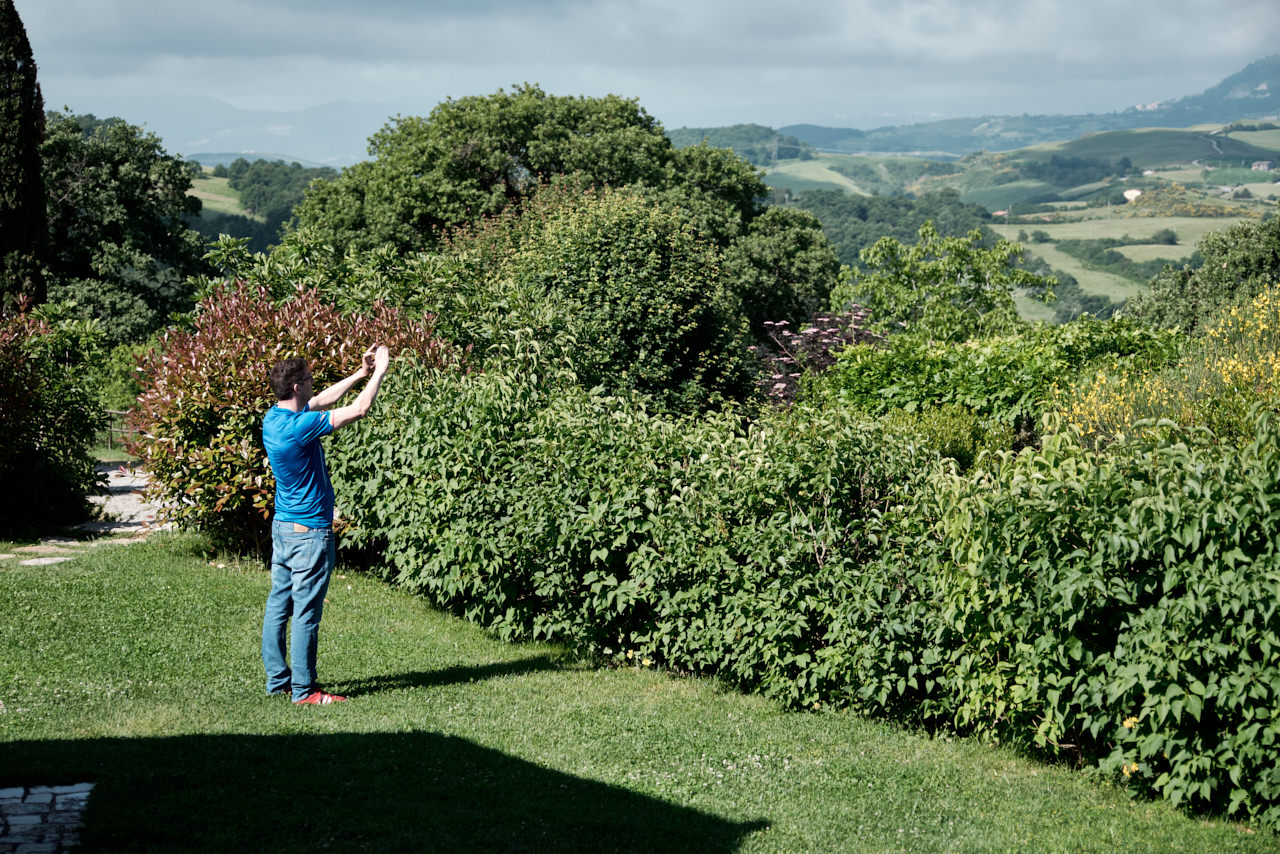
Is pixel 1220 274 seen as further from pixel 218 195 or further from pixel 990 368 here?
pixel 218 195

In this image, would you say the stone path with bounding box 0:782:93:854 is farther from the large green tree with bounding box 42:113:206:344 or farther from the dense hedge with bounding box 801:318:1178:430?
the large green tree with bounding box 42:113:206:344

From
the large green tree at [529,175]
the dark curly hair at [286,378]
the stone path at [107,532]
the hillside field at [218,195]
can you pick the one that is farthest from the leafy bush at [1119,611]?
the hillside field at [218,195]

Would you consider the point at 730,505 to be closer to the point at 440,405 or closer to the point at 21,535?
the point at 440,405

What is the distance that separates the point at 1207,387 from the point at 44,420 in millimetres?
12817

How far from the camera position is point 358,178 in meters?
36.5

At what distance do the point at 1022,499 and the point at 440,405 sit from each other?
4.66m

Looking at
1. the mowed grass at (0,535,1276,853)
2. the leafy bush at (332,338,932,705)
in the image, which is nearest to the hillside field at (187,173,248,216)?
the leafy bush at (332,338,932,705)

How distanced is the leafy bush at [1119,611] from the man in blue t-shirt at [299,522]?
3.27 m

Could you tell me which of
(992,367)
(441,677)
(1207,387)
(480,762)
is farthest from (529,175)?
(480,762)

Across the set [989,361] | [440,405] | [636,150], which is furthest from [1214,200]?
[440,405]

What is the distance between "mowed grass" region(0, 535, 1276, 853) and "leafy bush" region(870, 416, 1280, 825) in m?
0.31

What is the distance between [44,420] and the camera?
35.1 ft

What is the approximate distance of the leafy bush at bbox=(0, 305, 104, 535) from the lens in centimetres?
1028

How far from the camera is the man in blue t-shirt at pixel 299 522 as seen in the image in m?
5.48
